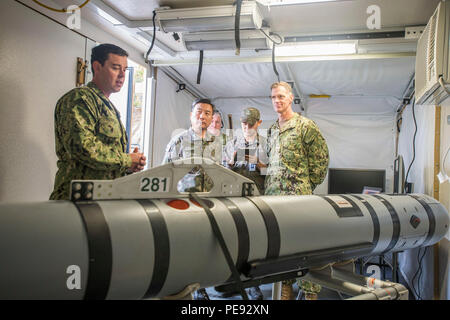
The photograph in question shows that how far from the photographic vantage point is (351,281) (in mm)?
1563

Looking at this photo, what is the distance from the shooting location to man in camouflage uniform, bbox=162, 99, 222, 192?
106 inches

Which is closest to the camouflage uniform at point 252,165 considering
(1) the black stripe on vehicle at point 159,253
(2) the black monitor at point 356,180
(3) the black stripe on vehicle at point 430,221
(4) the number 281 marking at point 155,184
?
(3) the black stripe on vehicle at point 430,221

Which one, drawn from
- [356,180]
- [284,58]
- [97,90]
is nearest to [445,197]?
[284,58]

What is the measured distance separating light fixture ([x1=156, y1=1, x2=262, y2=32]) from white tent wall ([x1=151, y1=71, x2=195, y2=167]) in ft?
5.23

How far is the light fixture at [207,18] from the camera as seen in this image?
2.16 metres

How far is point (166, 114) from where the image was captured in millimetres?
4145

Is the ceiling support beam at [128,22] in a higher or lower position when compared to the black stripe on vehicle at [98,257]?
higher

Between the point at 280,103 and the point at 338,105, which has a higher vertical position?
the point at 338,105

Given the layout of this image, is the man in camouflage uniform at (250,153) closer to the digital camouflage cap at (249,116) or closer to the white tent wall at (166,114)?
the digital camouflage cap at (249,116)

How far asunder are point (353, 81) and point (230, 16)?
2.66 metres

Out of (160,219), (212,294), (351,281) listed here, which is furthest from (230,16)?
(212,294)

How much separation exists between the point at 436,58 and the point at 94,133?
1.89 m

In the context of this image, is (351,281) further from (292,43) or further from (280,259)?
(292,43)

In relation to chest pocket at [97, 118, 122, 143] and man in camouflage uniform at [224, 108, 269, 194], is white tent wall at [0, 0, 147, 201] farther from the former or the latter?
man in camouflage uniform at [224, 108, 269, 194]
